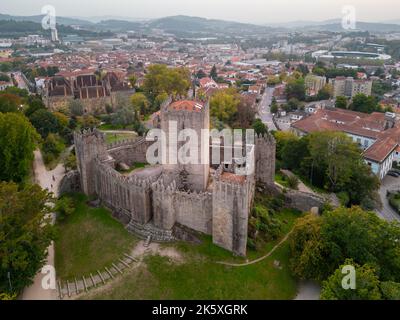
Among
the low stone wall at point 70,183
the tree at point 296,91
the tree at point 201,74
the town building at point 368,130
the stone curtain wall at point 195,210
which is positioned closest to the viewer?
the stone curtain wall at point 195,210

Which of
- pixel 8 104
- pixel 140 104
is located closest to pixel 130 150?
pixel 8 104

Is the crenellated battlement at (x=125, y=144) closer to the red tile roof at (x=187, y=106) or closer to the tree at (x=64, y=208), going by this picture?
the tree at (x=64, y=208)

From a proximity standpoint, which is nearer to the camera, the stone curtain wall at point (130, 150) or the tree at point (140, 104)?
the stone curtain wall at point (130, 150)

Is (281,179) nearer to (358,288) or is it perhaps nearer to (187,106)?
(187,106)

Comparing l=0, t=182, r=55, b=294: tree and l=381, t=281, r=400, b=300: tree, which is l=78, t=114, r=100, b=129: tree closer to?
l=0, t=182, r=55, b=294: tree

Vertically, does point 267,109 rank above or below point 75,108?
below

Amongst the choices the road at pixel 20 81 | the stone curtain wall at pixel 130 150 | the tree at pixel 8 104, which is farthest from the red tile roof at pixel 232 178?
the road at pixel 20 81

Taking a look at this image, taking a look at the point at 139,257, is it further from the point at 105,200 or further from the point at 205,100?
the point at 205,100
